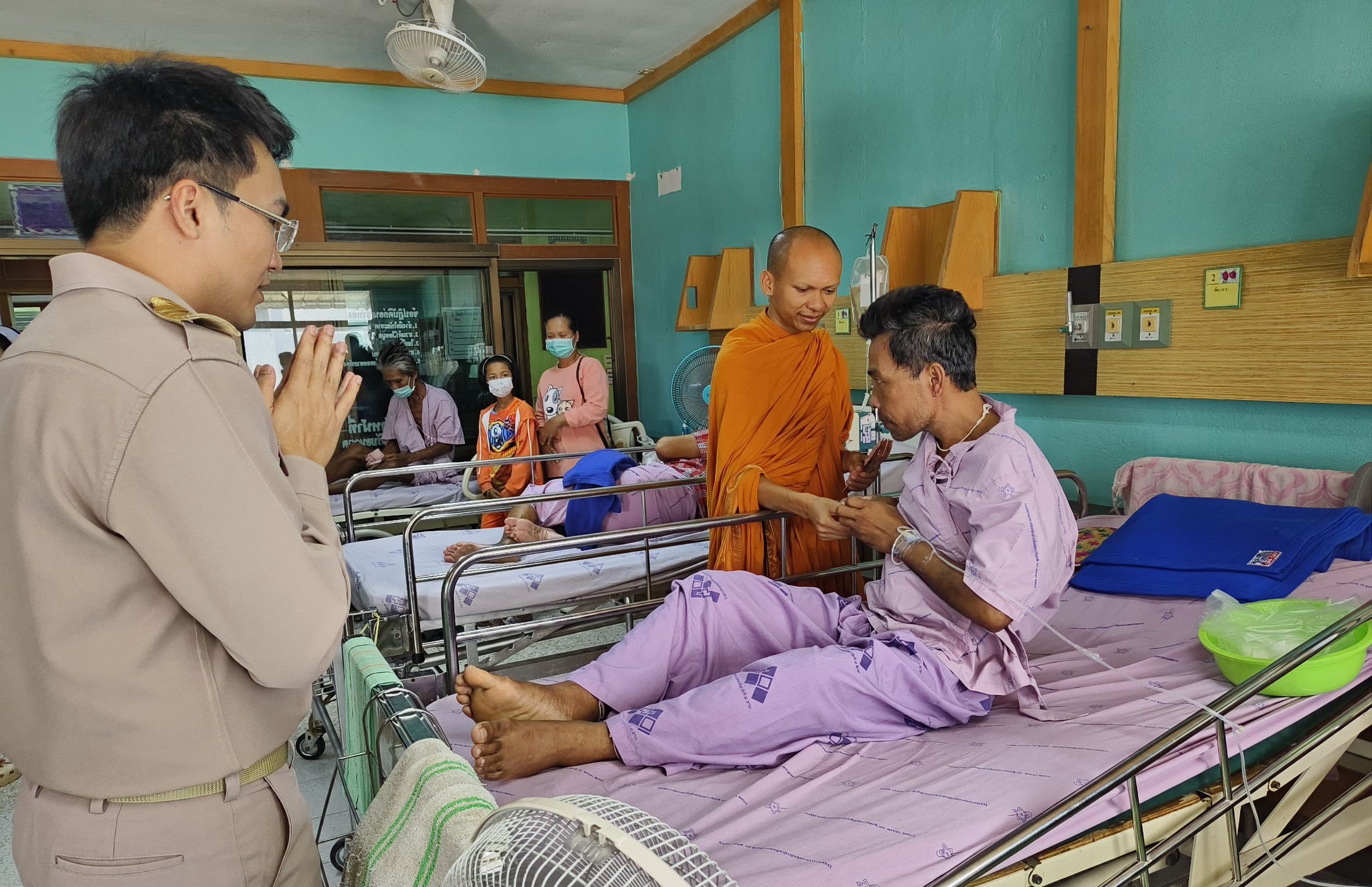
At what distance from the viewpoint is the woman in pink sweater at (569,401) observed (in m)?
5.63

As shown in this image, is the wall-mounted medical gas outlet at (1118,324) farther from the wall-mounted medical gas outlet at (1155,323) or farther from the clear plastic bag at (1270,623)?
the clear plastic bag at (1270,623)

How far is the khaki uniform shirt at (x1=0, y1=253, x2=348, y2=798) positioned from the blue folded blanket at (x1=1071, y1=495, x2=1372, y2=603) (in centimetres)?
240

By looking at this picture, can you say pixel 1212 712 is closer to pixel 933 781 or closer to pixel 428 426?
pixel 933 781

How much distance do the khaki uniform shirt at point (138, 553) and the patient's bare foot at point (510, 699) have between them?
2.79 ft

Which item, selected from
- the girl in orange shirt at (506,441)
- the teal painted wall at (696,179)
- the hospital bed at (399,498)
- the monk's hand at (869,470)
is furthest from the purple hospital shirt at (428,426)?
the monk's hand at (869,470)

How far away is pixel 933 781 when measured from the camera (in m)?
1.74

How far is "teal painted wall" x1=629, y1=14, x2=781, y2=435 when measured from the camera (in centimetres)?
530

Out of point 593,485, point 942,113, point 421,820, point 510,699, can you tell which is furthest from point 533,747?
point 942,113

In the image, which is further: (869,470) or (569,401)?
(569,401)

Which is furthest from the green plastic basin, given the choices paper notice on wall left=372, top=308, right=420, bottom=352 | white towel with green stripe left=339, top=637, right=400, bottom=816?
paper notice on wall left=372, top=308, right=420, bottom=352

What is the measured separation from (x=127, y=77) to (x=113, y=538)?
1.86ft

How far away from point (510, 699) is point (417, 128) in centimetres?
577

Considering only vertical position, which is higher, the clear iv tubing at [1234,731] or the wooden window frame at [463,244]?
the wooden window frame at [463,244]

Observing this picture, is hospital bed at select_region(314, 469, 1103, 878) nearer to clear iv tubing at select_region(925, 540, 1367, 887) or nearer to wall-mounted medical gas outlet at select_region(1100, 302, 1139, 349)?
wall-mounted medical gas outlet at select_region(1100, 302, 1139, 349)
